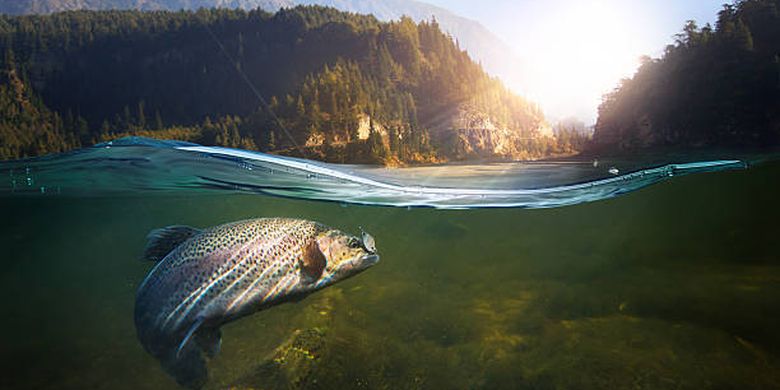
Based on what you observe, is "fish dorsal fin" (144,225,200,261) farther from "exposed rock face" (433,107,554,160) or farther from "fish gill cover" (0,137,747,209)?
"exposed rock face" (433,107,554,160)

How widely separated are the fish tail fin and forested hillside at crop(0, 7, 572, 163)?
17462mm

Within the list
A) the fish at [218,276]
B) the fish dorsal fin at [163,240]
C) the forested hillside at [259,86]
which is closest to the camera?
the fish at [218,276]

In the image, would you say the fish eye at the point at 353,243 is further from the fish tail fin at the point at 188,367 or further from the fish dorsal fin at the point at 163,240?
the fish tail fin at the point at 188,367

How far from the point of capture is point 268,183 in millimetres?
12117

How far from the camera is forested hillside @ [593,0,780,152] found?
13.6 meters

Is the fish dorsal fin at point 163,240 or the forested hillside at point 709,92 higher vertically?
the forested hillside at point 709,92

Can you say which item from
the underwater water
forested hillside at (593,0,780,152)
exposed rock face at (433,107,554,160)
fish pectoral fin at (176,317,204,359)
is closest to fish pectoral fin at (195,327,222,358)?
fish pectoral fin at (176,317,204,359)

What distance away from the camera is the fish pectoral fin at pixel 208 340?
373 centimetres

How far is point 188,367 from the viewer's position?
11.9 feet

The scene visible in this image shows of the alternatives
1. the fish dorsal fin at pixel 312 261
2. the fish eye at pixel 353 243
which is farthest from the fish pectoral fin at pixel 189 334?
the fish eye at pixel 353 243

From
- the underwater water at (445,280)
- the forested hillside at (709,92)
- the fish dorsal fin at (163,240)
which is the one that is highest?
the forested hillside at (709,92)

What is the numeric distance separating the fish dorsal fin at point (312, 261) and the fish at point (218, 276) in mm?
11

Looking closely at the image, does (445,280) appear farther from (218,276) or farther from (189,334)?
(189,334)

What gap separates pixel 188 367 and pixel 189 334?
1.26 feet
